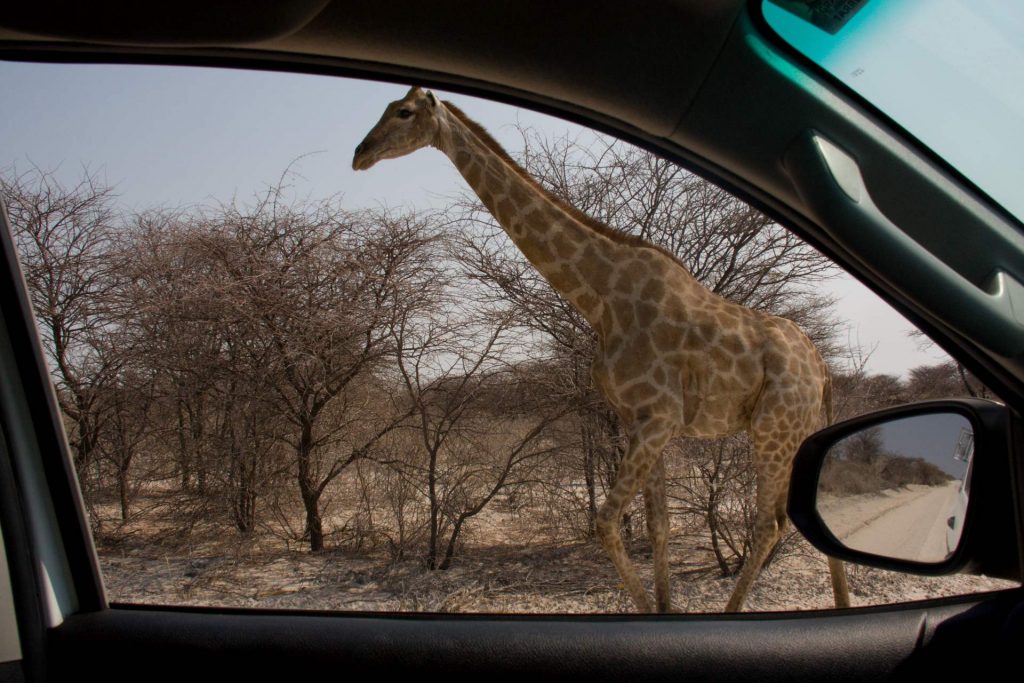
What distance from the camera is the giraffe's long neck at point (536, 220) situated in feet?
7.57

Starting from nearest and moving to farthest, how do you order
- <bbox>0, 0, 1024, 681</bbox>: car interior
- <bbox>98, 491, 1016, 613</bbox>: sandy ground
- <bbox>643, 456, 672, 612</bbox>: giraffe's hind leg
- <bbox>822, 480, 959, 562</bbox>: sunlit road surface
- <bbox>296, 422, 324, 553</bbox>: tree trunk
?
<bbox>0, 0, 1024, 681</bbox>: car interior < <bbox>822, 480, 959, 562</bbox>: sunlit road surface < <bbox>643, 456, 672, 612</bbox>: giraffe's hind leg < <bbox>98, 491, 1016, 613</bbox>: sandy ground < <bbox>296, 422, 324, 553</bbox>: tree trunk

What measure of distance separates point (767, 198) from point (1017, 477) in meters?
0.43

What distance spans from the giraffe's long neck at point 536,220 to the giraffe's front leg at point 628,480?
440 mm

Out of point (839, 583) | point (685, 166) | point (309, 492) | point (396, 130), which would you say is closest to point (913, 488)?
point (685, 166)

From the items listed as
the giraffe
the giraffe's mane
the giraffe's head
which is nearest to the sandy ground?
the giraffe

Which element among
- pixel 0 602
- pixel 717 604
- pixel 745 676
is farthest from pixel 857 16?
pixel 717 604

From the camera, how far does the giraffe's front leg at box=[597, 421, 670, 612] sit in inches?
84.9

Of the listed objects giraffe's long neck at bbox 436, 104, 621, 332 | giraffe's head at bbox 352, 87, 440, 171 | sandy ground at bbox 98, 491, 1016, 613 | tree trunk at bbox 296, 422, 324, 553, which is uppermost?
giraffe's head at bbox 352, 87, 440, 171

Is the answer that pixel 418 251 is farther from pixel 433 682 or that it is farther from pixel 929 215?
pixel 929 215

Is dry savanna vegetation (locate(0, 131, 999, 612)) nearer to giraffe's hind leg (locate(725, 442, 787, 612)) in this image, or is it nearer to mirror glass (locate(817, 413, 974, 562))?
giraffe's hind leg (locate(725, 442, 787, 612))

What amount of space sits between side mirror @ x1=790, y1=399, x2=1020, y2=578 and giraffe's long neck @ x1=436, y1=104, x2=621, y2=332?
124cm

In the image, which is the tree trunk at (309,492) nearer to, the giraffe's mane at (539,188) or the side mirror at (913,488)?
the giraffe's mane at (539,188)

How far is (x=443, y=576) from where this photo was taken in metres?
3.54

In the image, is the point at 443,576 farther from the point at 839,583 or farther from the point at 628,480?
the point at 839,583
